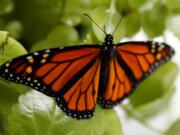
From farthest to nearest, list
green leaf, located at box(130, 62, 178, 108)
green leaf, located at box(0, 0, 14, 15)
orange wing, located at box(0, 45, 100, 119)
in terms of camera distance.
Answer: green leaf, located at box(130, 62, 178, 108) < green leaf, located at box(0, 0, 14, 15) < orange wing, located at box(0, 45, 100, 119)

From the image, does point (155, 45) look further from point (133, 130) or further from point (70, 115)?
point (133, 130)

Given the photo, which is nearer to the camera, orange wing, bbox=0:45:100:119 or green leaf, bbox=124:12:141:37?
orange wing, bbox=0:45:100:119

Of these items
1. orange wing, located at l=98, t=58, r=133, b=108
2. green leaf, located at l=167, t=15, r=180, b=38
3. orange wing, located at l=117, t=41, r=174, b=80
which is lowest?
orange wing, located at l=98, t=58, r=133, b=108

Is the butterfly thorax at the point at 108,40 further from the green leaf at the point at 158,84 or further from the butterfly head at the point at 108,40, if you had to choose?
the green leaf at the point at 158,84

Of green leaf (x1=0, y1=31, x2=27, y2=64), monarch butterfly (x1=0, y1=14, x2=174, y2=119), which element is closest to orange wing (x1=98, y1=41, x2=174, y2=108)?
monarch butterfly (x1=0, y1=14, x2=174, y2=119)

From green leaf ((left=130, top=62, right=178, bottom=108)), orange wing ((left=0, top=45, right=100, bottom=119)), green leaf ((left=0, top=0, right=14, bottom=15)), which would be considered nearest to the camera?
orange wing ((left=0, top=45, right=100, bottom=119))

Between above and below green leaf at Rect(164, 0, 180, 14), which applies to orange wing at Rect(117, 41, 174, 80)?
below

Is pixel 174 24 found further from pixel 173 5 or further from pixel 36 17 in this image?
pixel 36 17

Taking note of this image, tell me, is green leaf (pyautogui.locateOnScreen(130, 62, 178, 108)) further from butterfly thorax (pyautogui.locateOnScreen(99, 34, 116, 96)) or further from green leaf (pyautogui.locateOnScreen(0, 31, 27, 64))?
green leaf (pyautogui.locateOnScreen(0, 31, 27, 64))
